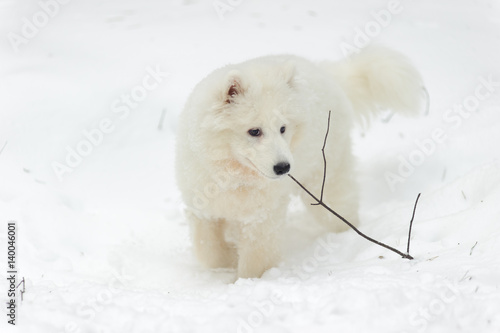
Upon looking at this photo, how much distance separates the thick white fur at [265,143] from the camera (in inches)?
128

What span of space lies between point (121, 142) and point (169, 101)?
82 centimetres

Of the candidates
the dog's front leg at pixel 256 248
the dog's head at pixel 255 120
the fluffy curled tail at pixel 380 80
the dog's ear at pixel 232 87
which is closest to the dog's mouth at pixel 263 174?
the dog's head at pixel 255 120

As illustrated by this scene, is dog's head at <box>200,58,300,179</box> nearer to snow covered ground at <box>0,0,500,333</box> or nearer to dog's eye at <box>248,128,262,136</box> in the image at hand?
dog's eye at <box>248,128,262,136</box>

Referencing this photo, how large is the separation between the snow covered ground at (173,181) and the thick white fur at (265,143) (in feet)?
0.96

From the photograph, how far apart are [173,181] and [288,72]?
2.33 meters

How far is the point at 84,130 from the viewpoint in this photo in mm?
5402

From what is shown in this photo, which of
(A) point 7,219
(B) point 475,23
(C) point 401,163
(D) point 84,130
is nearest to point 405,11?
(B) point 475,23

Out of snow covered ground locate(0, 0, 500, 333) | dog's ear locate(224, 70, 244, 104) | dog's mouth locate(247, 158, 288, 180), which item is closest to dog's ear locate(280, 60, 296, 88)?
dog's ear locate(224, 70, 244, 104)

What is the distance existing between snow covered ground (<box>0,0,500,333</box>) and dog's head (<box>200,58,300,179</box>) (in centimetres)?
76

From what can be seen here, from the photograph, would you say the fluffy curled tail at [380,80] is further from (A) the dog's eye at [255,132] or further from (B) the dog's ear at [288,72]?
Result: (A) the dog's eye at [255,132]

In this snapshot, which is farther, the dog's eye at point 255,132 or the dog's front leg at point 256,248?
the dog's front leg at point 256,248

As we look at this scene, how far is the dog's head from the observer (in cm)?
318

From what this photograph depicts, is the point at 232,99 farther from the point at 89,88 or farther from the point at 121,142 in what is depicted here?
the point at 89,88

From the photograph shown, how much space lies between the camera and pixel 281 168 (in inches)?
124
